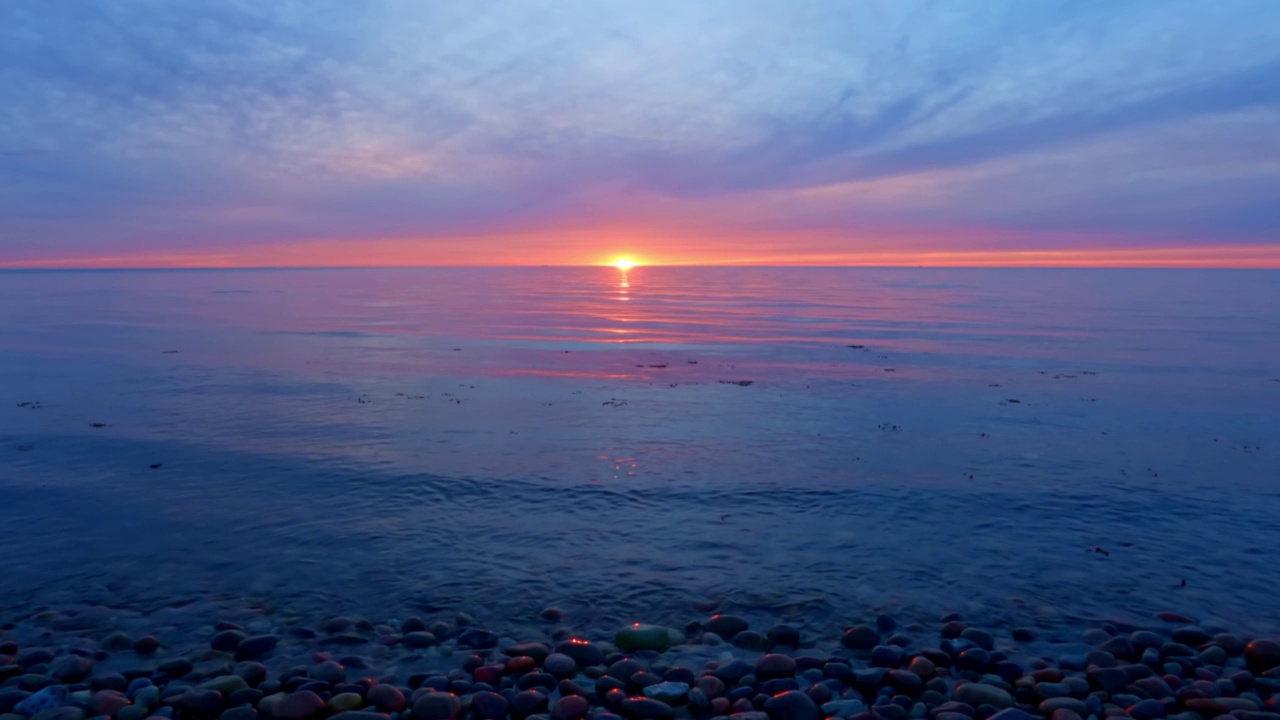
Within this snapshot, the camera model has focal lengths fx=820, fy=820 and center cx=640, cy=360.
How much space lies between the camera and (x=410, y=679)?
8.05m

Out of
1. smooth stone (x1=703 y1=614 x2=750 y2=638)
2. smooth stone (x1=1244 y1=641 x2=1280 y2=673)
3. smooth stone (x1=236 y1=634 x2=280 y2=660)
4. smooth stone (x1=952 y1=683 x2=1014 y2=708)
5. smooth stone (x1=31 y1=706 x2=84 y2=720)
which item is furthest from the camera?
smooth stone (x1=703 y1=614 x2=750 y2=638)

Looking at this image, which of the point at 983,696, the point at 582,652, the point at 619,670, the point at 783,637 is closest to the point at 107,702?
the point at 582,652

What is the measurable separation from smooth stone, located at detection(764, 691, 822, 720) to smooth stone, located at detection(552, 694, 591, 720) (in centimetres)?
166

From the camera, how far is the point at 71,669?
8109mm

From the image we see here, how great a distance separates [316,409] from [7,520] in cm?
934

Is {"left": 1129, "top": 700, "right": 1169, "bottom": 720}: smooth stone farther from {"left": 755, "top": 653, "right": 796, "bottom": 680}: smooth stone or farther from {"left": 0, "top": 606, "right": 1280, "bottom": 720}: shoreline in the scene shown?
{"left": 755, "top": 653, "right": 796, "bottom": 680}: smooth stone

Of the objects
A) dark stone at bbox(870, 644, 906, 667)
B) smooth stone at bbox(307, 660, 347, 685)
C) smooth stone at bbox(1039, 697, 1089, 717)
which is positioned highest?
smooth stone at bbox(1039, 697, 1089, 717)

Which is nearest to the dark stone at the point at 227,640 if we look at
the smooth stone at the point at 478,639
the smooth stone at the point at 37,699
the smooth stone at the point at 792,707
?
the smooth stone at the point at 37,699

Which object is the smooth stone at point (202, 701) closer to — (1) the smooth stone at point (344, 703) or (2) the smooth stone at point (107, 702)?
(2) the smooth stone at point (107, 702)

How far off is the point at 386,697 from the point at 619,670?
222 centimetres

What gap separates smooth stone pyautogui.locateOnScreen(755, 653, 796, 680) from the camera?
814cm

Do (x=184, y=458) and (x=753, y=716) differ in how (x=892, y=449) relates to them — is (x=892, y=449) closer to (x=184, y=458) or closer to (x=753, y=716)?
(x=753, y=716)

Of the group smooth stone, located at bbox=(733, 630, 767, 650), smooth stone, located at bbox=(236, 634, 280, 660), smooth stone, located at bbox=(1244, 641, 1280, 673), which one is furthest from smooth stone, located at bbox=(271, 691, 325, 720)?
smooth stone, located at bbox=(1244, 641, 1280, 673)

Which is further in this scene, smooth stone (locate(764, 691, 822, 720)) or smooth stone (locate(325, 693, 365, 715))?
smooth stone (locate(325, 693, 365, 715))
